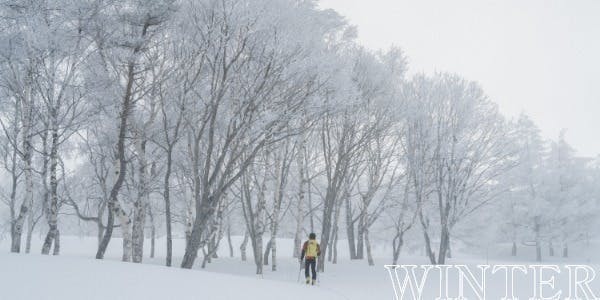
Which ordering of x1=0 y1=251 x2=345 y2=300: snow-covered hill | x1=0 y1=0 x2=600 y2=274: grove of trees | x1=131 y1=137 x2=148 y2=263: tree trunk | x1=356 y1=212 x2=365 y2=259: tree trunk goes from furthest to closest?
x1=356 y1=212 x2=365 y2=259: tree trunk
x1=131 y1=137 x2=148 y2=263: tree trunk
x1=0 y1=0 x2=600 y2=274: grove of trees
x1=0 y1=251 x2=345 y2=300: snow-covered hill

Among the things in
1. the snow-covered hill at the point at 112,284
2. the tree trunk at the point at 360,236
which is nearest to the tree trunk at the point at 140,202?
the snow-covered hill at the point at 112,284

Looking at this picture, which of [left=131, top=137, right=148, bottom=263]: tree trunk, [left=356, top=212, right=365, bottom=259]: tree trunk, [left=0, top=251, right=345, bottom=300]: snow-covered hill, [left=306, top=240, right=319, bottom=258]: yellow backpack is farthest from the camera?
[left=356, top=212, right=365, bottom=259]: tree trunk

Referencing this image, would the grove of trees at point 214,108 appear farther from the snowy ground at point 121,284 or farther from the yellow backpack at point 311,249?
the snowy ground at point 121,284

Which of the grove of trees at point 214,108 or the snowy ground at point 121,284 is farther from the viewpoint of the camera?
the grove of trees at point 214,108

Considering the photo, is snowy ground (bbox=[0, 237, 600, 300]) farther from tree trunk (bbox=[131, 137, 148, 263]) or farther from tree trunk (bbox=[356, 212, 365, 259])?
tree trunk (bbox=[356, 212, 365, 259])

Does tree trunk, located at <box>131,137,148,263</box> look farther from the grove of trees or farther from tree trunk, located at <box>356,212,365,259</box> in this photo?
tree trunk, located at <box>356,212,365,259</box>

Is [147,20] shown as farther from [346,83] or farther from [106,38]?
[346,83]

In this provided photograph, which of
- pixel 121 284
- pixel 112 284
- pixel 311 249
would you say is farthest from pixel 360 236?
pixel 112 284

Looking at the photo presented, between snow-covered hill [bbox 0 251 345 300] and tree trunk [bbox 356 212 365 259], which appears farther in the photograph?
tree trunk [bbox 356 212 365 259]

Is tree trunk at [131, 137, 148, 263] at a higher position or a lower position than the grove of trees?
lower

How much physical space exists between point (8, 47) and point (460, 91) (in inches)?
720

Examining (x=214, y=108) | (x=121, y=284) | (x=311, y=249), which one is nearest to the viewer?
(x=121, y=284)

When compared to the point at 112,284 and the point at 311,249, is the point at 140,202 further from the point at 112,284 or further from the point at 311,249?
the point at 112,284

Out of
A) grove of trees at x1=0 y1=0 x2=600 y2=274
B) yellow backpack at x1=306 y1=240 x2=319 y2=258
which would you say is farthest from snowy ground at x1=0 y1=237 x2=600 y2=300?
grove of trees at x1=0 y1=0 x2=600 y2=274
